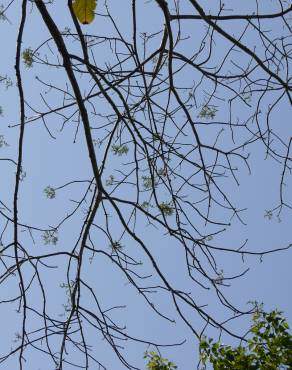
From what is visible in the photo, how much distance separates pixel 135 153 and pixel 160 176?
246mm

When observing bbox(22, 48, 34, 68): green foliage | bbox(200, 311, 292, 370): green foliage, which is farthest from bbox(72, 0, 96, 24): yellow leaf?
bbox(200, 311, 292, 370): green foliage

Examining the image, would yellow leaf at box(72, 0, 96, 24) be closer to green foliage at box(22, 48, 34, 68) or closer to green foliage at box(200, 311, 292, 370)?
green foliage at box(22, 48, 34, 68)

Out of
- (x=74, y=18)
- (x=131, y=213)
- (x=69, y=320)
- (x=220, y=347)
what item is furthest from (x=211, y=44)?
(x=220, y=347)

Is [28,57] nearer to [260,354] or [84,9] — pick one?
[84,9]

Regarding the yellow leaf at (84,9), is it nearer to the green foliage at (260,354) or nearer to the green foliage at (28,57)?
the green foliage at (28,57)

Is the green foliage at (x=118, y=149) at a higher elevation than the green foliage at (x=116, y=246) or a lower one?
higher

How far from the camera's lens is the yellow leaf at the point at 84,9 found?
2.66 meters

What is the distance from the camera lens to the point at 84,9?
2.66 meters

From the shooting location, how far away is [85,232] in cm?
280

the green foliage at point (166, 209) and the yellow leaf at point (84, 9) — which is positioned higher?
the yellow leaf at point (84, 9)

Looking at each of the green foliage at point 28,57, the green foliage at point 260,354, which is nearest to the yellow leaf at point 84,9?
the green foliage at point 28,57

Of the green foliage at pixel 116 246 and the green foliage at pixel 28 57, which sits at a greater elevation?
the green foliage at pixel 28 57

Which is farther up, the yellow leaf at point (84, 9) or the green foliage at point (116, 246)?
the yellow leaf at point (84, 9)

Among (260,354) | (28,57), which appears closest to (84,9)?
(28,57)
